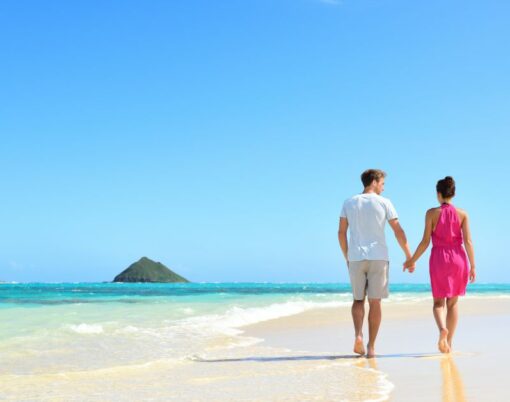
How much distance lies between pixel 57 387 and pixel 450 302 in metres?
3.70

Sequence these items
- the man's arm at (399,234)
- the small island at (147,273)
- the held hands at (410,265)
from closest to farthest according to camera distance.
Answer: the man's arm at (399,234)
the held hands at (410,265)
the small island at (147,273)

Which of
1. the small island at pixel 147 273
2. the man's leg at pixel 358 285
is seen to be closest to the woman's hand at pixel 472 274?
the man's leg at pixel 358 285

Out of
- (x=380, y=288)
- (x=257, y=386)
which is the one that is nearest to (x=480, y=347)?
(x=380, y=288)

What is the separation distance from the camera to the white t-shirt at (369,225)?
19.7ft

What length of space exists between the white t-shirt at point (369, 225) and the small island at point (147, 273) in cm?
11326

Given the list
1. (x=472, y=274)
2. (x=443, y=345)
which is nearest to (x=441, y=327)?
(x=443, y=345)

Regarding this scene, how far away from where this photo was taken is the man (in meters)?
6.01

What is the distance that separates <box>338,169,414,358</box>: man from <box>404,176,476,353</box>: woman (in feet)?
1.01

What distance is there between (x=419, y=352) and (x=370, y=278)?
0.89m

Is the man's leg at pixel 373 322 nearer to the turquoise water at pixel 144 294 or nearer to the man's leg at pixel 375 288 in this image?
the man's leg at pixel 375 288

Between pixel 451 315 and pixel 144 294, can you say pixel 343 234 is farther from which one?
pixel 144 294

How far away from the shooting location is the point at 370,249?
6.02 metres

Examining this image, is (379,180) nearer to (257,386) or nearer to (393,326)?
(257,386)

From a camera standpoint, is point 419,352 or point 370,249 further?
point 419,352
